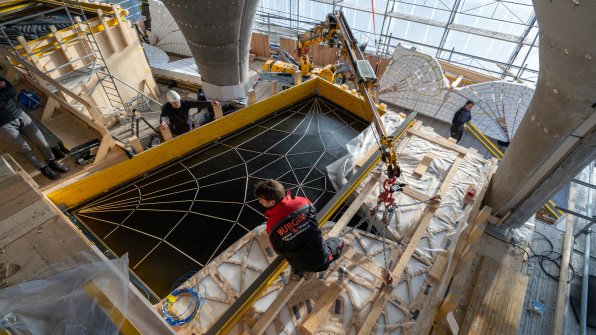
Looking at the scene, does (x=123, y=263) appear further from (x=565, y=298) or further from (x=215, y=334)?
(x=565, y=298)

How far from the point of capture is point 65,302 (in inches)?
60.7

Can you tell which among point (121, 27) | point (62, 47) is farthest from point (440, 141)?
point (62, 47)

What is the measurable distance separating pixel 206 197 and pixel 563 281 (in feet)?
26.6

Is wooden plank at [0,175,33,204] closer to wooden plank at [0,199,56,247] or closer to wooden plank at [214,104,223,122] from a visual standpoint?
wooden plank at [0,199,56,247]

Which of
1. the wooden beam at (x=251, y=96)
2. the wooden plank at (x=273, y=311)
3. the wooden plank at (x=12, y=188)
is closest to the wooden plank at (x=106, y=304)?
the wooden plank at (x=12, y=188)

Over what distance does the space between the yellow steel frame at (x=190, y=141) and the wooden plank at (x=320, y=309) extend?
184 inches

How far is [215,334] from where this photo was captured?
3.37m

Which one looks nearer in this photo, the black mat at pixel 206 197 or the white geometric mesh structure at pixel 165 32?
the black mat at pixel 206 197

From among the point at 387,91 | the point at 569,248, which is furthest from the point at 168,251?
the point at 387,91

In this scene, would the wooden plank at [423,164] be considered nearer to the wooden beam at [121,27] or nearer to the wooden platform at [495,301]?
the wooden platform at [495,301]

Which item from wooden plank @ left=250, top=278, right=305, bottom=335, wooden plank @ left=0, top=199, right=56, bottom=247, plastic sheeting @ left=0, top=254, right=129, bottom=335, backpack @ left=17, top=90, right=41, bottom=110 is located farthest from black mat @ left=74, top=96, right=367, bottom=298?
backpack @ left=17, top=90, right=41, bottom=110

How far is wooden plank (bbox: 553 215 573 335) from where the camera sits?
5370mm

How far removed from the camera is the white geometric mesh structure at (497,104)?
891 centimetres

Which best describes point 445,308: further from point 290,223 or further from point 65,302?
point 65,302
